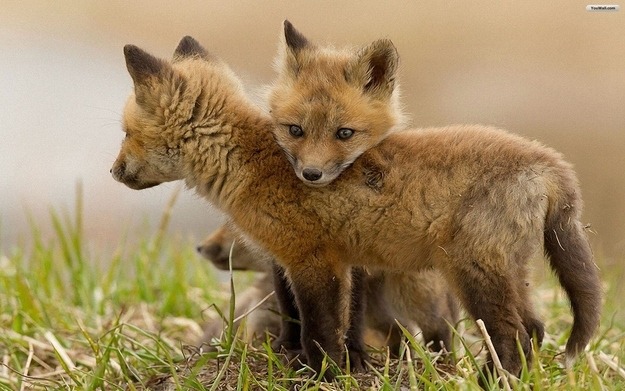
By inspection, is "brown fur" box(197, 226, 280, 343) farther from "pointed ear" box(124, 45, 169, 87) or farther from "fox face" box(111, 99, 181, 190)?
"pointed ear" box(124, 45, 169, 87)

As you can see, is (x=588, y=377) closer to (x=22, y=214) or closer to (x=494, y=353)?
(x=494, y=353)

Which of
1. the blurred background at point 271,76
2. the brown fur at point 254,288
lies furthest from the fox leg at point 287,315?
the blurred background at point 271,76

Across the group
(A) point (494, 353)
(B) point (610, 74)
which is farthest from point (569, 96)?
(A) point (494, 353)

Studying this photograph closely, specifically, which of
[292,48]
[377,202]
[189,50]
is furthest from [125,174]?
[377,202]

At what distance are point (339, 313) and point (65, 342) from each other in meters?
2.30

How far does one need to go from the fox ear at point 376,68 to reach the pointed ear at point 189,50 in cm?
95

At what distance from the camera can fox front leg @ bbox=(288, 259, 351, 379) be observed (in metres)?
5.13

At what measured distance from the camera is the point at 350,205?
518 cm

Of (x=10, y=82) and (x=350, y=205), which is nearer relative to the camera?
(x=350, y=205)

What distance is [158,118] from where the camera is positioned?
5.45 m

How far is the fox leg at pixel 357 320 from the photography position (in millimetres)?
5641

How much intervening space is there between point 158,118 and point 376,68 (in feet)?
4.26

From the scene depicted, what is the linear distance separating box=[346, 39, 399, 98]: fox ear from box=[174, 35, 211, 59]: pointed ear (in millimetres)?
948

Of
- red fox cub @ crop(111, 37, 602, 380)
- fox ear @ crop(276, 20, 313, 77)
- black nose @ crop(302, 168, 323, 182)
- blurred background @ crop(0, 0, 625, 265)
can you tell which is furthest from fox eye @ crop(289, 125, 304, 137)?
blurred background @ crop(0, 0, 625, 265)
